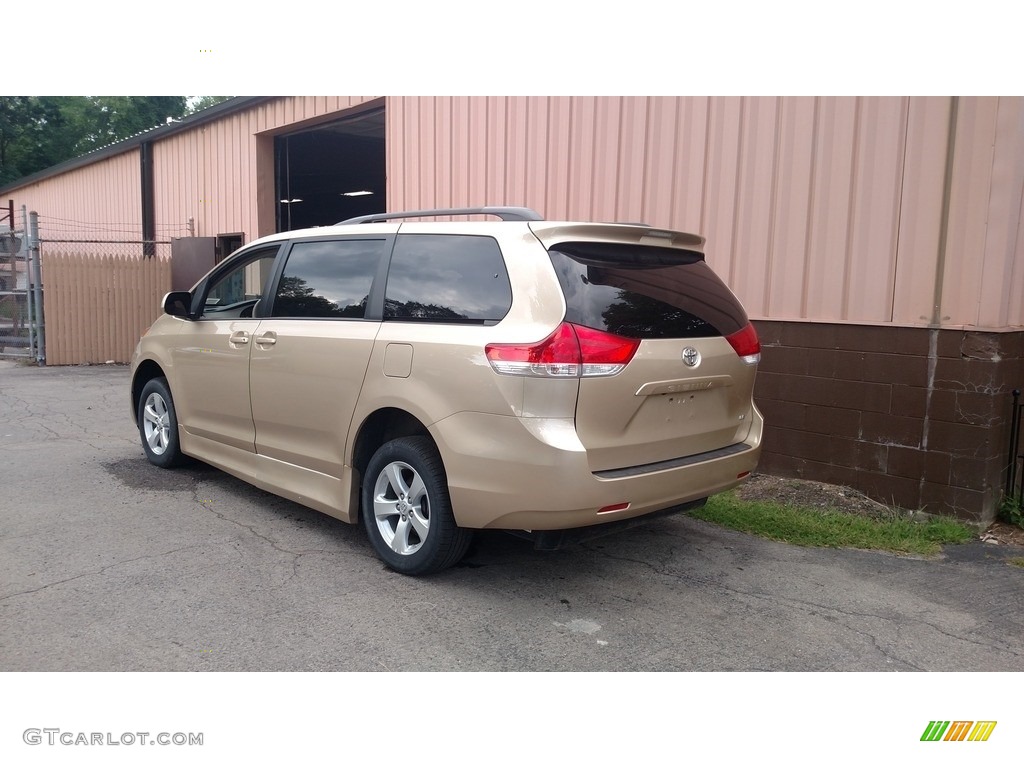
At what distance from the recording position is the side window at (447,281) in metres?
3.95

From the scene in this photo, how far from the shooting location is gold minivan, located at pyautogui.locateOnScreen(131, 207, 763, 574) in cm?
365

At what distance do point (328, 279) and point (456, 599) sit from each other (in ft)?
6.95

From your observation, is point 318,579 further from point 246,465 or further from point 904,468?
point 904,468

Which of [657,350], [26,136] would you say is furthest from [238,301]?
[26,136]

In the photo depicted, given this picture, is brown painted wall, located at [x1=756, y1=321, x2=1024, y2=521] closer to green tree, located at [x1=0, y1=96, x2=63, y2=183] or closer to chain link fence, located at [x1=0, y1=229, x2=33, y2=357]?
chain link fence, located at [x1=0, y1=229, x2=33, y2=357]

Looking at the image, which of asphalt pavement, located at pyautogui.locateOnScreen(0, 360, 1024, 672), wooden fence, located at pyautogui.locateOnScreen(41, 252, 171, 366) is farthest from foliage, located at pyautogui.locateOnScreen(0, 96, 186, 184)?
asphalt pavement, located at pyautogui.locateOnScreen(0, 360, 1024, 672)

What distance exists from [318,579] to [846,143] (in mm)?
4659

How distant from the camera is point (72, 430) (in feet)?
26.5

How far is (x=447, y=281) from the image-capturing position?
419cm

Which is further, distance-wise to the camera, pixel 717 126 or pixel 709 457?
pixel 717 126

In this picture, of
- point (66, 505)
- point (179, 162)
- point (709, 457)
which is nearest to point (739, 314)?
point (709, 457)

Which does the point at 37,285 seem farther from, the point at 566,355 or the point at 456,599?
the point at 566,355

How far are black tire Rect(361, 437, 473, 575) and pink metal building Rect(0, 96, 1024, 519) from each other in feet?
10.7
